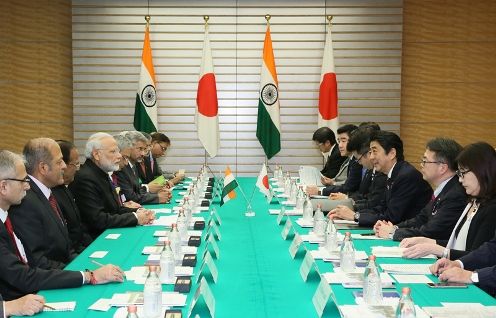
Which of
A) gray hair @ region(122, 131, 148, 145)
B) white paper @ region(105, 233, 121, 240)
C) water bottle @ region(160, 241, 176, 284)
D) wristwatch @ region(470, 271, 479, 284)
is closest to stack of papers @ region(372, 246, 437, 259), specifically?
wristwatch @ region(470, 271, 479, 284)

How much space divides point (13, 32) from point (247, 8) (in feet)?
11.9

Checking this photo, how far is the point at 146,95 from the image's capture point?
348 inches

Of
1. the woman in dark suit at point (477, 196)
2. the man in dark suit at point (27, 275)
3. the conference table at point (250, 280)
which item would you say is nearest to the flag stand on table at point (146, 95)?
the conference table at point (250, 280)

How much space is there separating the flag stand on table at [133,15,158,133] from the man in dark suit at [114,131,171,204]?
2396 millimetres

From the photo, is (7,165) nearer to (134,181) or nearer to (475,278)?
Result: (475,278)

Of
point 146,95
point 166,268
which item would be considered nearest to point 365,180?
point 166,268

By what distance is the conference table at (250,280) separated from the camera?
7.69 ft

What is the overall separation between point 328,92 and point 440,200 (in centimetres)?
525

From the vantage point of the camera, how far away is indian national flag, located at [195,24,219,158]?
8.42 meters

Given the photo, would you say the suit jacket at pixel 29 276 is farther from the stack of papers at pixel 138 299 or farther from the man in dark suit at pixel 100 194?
the man in dark suit at pixel 100 194

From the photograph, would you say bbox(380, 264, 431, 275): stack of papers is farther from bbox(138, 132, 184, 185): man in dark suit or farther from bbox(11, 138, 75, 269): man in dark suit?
bbox(138, 132, 184, 185): man in dark suit

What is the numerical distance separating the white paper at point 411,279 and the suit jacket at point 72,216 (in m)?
2.35

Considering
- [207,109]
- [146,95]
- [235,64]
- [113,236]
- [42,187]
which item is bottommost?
[113,236]

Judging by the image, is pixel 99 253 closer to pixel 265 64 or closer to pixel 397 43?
pixel 265 64
